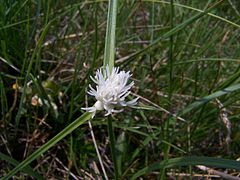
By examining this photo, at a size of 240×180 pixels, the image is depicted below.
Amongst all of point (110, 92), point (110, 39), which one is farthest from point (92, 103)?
point (110, 92)

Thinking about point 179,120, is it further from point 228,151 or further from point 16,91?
point 16,91

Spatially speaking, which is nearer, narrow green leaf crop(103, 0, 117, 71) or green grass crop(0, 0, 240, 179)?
narrow green leaf crop(103, 0, 117, 71)

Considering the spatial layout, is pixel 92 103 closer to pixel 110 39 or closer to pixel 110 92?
pixel 110 39

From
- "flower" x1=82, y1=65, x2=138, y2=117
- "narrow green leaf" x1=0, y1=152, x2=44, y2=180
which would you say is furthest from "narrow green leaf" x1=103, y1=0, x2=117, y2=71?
"narrow green leaf" x1=0, y1=152, x2=44, y2=180

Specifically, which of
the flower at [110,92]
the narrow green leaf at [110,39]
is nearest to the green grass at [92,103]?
the narrow green leaf at [110,39]

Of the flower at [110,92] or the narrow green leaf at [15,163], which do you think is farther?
the narrow green leaf at [15,163]

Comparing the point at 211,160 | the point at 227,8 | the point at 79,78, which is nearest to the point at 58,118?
the point at 79,78

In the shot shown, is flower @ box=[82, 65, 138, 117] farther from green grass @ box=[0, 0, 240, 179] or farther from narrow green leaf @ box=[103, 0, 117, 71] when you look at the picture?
green grass @ box=[0, 0, 240, 179]

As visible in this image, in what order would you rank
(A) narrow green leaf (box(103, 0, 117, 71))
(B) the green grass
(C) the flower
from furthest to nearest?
(B) the green grass
(A) narrow green leaf (box(103, 0, 117, 71))
(C) the flower

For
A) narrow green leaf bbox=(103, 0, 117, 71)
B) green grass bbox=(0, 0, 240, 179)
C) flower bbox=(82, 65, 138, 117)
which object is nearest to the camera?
flower bbox=(82, 65, 138, 117)

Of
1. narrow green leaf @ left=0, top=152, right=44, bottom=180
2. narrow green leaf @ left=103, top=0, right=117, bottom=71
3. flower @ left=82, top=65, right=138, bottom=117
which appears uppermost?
narrow green leaf @ left=103, top=0, right=117, bottom=71

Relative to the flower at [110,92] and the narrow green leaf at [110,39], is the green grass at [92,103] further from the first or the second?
the flower at [110,92]
